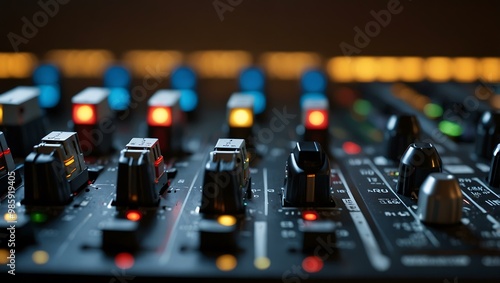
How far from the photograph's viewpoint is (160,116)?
1.66m

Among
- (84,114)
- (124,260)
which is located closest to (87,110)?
(84,114)

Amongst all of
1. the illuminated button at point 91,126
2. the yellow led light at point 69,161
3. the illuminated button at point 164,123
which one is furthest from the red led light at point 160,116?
the yellow led light at point 69,161

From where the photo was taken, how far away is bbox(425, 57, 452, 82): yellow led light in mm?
2168

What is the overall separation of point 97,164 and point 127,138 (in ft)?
0.79

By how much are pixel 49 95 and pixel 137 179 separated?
101 cm

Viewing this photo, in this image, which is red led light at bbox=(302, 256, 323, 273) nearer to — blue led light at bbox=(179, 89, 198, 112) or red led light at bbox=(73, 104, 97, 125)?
red led light at bbox=(73, 104, 97, 125)

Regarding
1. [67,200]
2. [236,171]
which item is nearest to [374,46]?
[236,171]

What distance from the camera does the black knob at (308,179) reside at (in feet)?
4.23

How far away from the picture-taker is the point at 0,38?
6.93 ft

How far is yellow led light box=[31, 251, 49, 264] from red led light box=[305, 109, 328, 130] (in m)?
0.88

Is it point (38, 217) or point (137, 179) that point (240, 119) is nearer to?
point (137, 179)
